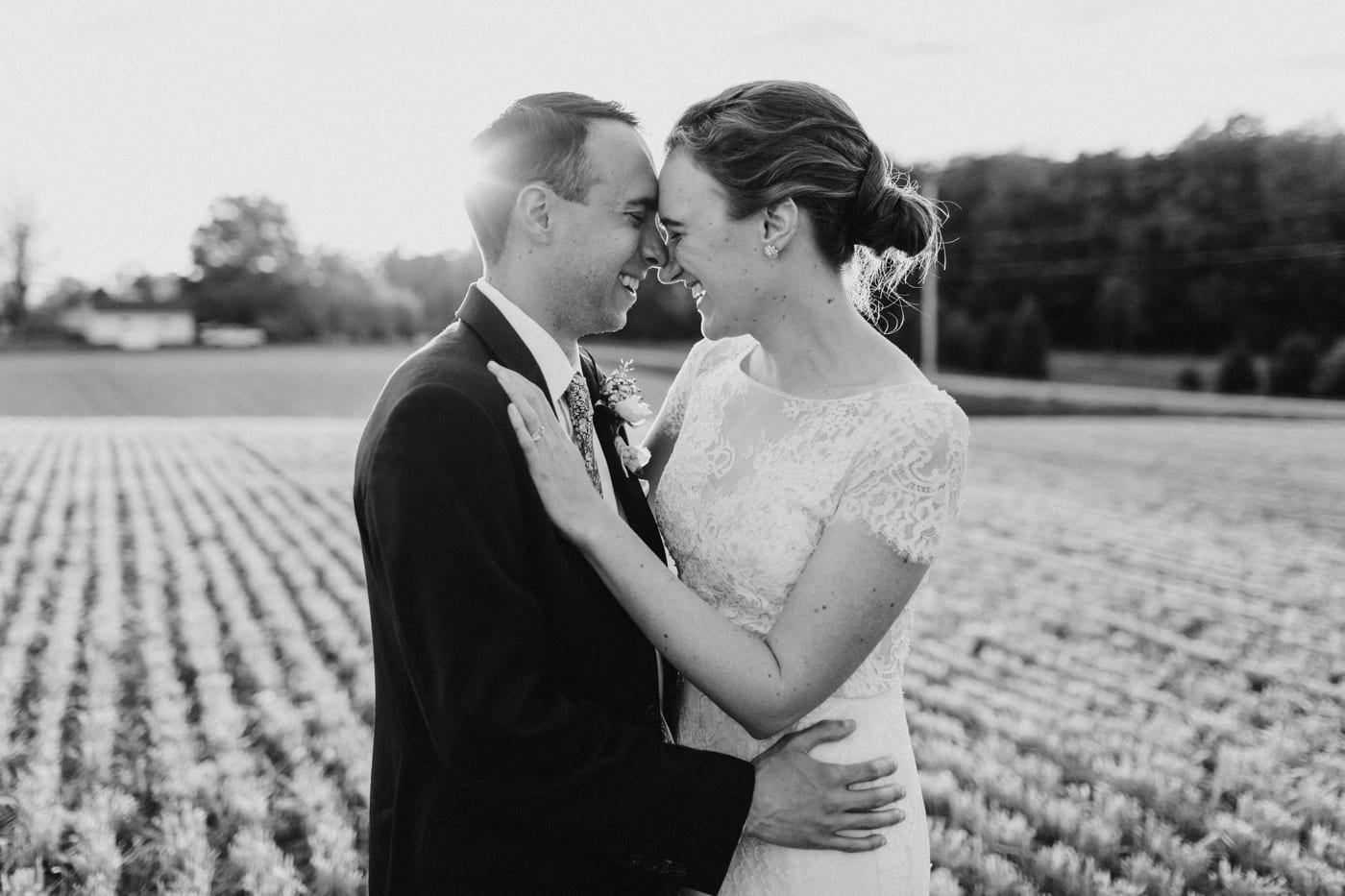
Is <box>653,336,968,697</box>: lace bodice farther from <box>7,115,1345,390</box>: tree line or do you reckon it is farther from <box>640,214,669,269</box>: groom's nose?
<box>7,115,1345,390</box>: tree line

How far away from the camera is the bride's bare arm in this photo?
2113 millimetres

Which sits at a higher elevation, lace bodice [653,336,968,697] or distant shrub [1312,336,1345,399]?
lace bodice [653,336,968,697]

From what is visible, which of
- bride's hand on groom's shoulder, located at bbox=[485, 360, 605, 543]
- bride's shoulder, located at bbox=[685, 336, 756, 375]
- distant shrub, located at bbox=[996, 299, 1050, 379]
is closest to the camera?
bride's hand on groom's shoulder, located at bbox=[485, 360, 605, 543]

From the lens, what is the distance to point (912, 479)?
2.26 metres

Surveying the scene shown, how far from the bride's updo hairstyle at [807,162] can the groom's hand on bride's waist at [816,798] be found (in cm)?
111

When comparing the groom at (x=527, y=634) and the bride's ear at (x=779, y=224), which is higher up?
the bride's ear at (x=779, y=224)

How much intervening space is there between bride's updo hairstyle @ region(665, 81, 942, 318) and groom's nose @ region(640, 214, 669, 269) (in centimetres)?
18

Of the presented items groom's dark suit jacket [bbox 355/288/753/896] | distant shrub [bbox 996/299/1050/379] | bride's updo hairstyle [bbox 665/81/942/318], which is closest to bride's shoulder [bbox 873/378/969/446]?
bride's updo hairstyle [bbox 665/81/942/318]

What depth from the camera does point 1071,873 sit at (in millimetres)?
3939

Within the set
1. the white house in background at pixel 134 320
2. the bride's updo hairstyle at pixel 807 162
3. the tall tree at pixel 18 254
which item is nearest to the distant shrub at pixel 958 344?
the tall tree at pixel 18 254

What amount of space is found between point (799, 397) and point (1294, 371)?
50.8 m

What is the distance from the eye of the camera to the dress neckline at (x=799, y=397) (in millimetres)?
2418

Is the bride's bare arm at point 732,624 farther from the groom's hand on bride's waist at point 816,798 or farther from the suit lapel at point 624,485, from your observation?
the suit lapel at point 624,485

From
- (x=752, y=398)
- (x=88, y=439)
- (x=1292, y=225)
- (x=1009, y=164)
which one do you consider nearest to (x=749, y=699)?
(x=752, y=398)
